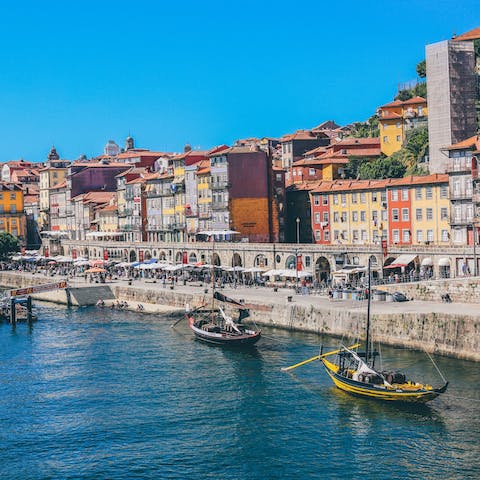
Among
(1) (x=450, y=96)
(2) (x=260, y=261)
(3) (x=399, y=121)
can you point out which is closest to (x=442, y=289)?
(2) (x=260, y=261)

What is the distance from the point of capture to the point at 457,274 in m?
77.4

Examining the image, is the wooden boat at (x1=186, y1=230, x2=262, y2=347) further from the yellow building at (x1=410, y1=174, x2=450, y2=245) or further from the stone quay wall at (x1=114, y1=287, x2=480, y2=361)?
the yellow building at (x1=410, y1=174, x2=450, y2=245)

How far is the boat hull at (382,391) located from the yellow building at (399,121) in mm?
79583

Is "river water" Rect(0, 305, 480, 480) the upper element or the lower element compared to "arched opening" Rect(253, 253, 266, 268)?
lower

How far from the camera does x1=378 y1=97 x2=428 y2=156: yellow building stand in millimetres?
128250

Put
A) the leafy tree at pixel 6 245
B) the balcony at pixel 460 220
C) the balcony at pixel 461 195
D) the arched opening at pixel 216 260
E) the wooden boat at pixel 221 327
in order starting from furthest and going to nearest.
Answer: the leafy tree at pixel 6 245
the arched opening at pixel 216 260
the balcony at pixel 461 195
the balcony at pixel 460 220
the wooden boat at pixel 221 327

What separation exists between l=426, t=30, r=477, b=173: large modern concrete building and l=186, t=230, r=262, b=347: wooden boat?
37.5 metres

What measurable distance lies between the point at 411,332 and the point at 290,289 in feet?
85.4

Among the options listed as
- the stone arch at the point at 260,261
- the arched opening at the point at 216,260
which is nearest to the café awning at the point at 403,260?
the stone arch at the point at 260,261

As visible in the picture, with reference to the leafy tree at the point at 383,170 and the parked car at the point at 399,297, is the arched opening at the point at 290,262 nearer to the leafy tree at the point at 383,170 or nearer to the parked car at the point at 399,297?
the parked car at the point at 399,297

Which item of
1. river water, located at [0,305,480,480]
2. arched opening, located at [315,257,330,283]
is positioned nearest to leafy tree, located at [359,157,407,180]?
arched opening, located at [315,257,330,283]

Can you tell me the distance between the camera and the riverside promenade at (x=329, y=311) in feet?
198

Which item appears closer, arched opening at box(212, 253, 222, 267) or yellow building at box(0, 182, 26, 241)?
arched opening at box(212, 253, 222, 267)

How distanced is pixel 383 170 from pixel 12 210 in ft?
255
